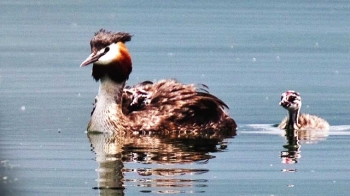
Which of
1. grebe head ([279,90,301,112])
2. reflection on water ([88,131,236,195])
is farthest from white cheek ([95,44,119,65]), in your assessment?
grebe head ([279,90,301,112])

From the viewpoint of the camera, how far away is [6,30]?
97.3 ft

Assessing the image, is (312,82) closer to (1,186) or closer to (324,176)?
(324,176)

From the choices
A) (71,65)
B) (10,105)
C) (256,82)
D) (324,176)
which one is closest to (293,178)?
(324,176)

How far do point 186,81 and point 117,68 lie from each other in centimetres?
457

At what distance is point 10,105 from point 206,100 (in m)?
3.10

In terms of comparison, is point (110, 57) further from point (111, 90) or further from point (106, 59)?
point (111, 90)

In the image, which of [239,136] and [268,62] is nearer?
[239,136]

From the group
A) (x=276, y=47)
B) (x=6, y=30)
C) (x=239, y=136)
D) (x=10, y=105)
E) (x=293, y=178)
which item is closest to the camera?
(x=293, y=178)

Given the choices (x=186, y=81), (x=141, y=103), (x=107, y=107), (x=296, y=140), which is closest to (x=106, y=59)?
(x=107, y=107)

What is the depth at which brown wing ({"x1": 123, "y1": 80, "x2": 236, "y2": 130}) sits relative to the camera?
52.2 ft

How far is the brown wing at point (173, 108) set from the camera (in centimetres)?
1591

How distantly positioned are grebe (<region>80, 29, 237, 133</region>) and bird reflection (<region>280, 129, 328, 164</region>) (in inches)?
30.9

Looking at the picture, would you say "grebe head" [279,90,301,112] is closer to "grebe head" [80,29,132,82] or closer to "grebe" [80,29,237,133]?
"grebe" [80,29,237,133]

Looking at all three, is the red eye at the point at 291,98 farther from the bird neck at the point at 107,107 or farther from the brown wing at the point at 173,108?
the bird neck at the point at 107,107
